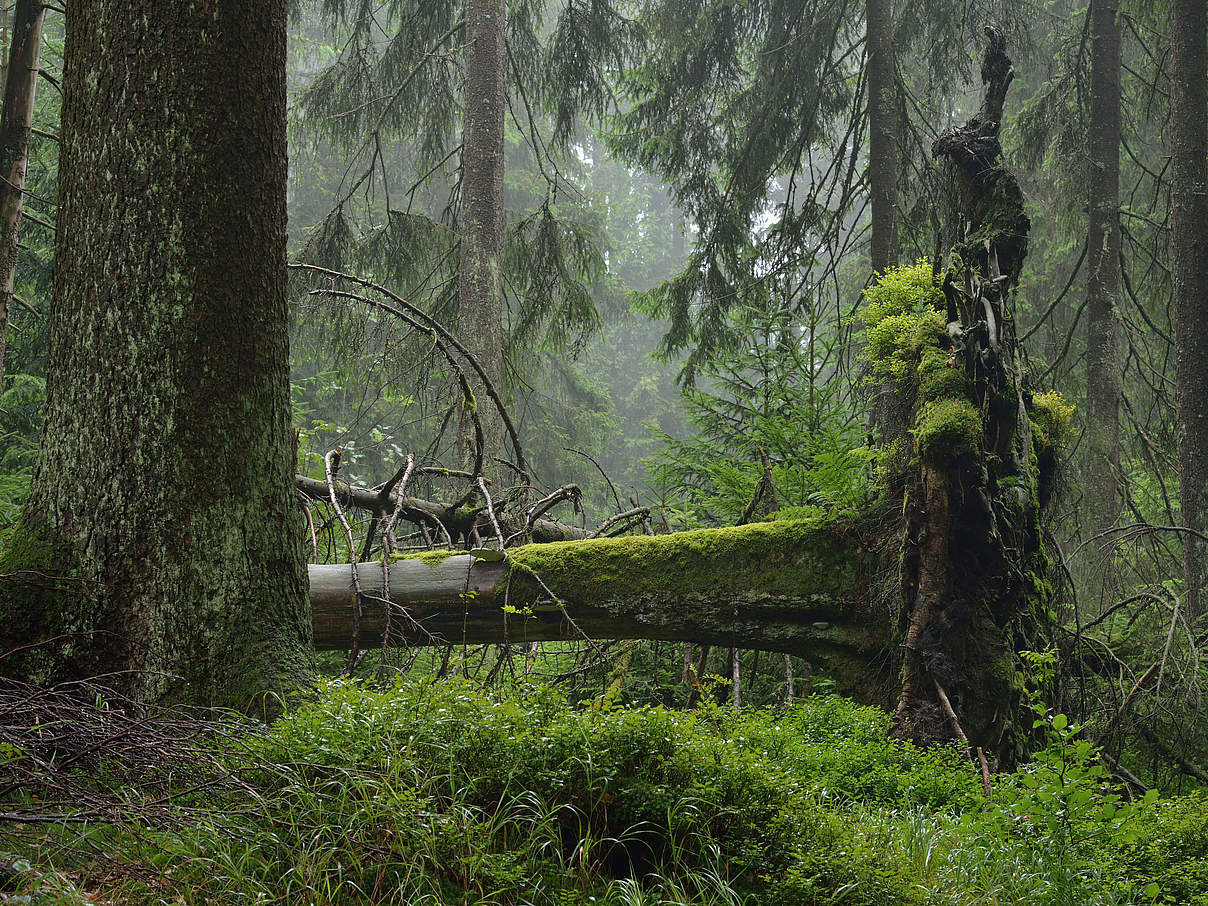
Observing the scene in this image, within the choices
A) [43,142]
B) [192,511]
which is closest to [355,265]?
[43,142]

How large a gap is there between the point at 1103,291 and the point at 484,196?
6.65 m

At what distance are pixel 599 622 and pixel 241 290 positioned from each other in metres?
2.83

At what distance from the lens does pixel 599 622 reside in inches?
209

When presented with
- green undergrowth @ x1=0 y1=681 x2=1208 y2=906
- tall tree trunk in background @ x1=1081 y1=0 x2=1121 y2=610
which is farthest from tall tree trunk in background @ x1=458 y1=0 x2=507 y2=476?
green undergrowth @ x1=0 y1=681 x2=1208 y2=906

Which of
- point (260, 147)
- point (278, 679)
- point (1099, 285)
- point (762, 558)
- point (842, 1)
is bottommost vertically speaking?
point (278, 679)

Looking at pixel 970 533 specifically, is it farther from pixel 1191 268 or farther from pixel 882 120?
pixel 882 120

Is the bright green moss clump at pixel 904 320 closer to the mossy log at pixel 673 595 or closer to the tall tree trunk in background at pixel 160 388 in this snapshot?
the mossy log at pixel 673 595

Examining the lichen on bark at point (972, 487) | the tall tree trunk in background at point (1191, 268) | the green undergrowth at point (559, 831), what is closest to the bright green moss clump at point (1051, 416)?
the lichen on bark at point (972, 487)

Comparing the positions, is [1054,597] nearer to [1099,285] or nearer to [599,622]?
[599,622]

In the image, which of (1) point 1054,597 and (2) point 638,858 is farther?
(1) point 1054,597

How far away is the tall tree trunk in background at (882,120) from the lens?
873cm

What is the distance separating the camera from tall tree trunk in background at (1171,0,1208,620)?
6.15m

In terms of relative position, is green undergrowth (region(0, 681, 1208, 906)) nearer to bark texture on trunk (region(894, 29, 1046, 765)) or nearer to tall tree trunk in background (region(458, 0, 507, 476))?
bark texture on trunk (region(894, 29, 1046, 765))

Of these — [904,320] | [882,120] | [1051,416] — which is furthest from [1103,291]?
[904,320]
